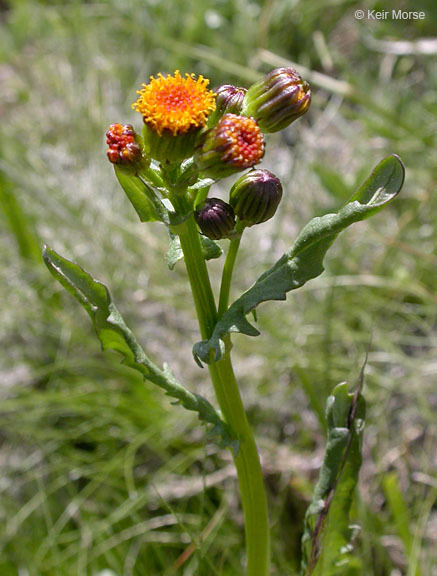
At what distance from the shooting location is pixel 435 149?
2.90 meters

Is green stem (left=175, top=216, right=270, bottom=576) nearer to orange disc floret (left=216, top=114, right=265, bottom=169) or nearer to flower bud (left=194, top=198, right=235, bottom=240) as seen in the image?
flower bud (left=194, top=198, right=235, bottom=240)

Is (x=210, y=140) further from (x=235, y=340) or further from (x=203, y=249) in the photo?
(x=235, y=340)

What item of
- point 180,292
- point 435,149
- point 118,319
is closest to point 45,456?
point 180,292

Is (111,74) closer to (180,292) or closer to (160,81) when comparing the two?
(180,292)

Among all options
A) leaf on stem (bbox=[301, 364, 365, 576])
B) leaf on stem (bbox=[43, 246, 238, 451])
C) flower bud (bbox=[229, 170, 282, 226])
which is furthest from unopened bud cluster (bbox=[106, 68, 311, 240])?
leaf on stem (bbox=[301, 364, 365, 576])

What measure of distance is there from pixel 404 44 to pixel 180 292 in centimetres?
166

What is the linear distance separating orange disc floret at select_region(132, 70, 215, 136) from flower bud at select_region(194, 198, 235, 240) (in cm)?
13

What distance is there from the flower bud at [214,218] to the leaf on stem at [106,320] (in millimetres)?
207

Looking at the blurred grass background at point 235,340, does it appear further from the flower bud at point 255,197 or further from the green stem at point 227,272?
the flower bud at point 255,197

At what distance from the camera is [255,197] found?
1.16m

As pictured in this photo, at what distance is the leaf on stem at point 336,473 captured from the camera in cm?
136

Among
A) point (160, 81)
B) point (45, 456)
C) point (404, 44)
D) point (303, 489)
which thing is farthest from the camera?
point (404, 44)

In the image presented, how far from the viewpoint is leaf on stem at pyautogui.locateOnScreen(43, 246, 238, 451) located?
114 centimetres

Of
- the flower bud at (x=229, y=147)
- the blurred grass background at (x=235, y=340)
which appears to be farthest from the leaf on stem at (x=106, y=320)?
the blurred grass background at (x=235, y=340)
